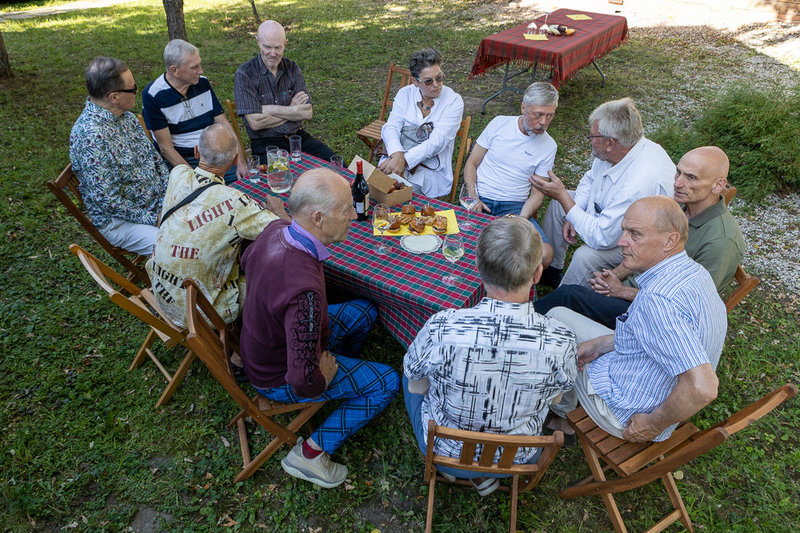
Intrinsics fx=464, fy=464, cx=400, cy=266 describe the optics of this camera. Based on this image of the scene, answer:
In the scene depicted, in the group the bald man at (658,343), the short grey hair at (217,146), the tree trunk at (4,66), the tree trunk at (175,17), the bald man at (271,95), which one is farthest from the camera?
the tree trunk at (175,17)

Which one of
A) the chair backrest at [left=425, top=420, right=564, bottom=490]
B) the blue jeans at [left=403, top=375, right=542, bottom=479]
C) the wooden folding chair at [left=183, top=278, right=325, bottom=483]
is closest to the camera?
the chair backrest at [left=425, top=420, right=564, bottom=490]

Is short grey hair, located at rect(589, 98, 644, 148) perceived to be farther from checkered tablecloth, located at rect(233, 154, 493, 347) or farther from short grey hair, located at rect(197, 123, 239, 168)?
short grey hair, located at rect(197, 123, 239, 168)

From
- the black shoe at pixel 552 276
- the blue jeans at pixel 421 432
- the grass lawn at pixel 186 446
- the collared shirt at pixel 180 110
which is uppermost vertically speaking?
the collared shirt at pixel 180 110

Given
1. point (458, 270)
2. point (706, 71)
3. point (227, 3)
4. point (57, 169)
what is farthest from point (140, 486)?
point (227, 3)

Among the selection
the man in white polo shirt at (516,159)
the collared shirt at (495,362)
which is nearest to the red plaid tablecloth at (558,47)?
the man in white polo shirt at (516,159)

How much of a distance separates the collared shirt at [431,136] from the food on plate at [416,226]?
4.46 feet

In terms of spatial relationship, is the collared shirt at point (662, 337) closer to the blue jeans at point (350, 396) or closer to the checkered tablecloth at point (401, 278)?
the checkered tablecloth at point (401, 278)

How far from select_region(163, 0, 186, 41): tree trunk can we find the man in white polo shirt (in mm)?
7655

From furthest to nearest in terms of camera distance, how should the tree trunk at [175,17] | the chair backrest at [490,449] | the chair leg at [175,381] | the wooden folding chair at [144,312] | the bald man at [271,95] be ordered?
→ the tree trunk at [175,17]
the bald man at [271,95]
the chair leg at [175,381]
the wooden folding chair at [144,312]
the chair backrest at [490,449]

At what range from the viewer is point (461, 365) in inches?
83.8

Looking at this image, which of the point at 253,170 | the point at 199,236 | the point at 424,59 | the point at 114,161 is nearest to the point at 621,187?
the point at 424,59

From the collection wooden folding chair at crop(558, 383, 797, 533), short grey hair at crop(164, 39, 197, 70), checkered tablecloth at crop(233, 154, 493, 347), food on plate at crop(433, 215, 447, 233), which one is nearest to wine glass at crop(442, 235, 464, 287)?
checkered tablecloth at crop(233, 154, 493, 347)

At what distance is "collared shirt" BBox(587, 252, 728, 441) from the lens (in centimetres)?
221

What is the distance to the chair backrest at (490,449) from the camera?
1.93 meters
